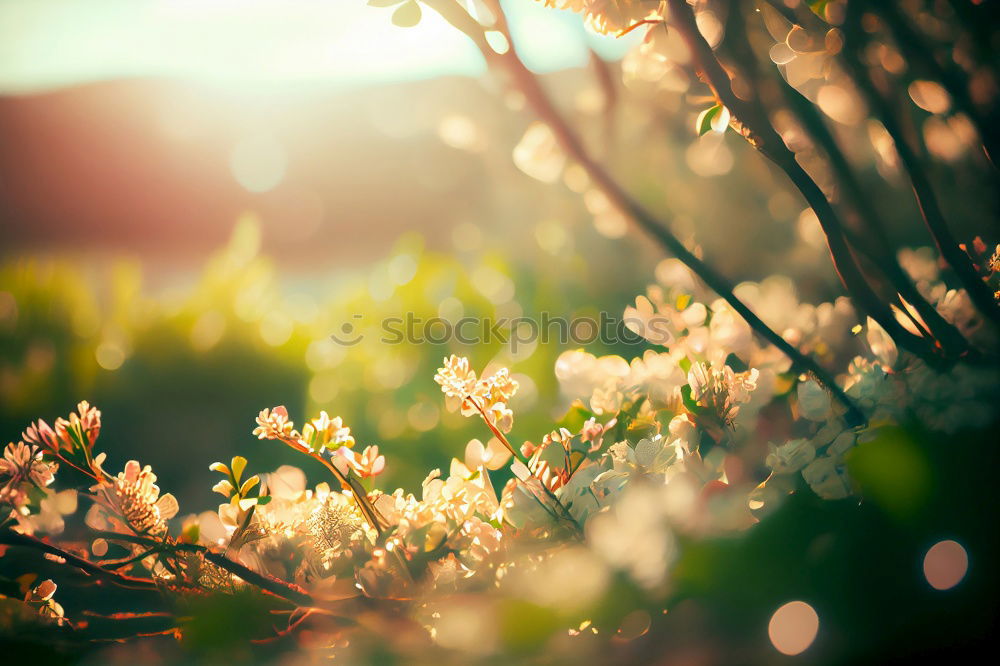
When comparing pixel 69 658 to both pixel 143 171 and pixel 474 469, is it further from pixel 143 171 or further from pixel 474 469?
pixel 143 171

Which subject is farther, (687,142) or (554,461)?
(687,142)

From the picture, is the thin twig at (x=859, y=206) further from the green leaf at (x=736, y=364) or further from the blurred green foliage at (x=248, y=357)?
the blurred green foliage at (x=248, y=357)

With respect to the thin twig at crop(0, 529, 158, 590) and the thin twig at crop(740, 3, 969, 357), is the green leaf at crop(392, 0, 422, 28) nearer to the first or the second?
the thin twig at crop(740, 3, 969, 357)

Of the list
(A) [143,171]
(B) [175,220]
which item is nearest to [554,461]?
(B) [175,220]

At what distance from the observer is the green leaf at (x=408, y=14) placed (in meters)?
0.35

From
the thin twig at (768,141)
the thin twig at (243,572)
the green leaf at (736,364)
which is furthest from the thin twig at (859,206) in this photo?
the thin twig at (243,572)

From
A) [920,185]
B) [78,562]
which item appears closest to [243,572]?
[78,562]

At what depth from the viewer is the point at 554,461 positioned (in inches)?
15.5

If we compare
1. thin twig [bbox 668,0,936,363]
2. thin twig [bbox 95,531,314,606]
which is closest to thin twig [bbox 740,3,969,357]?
thin twig [bbox 668,0,936,363]

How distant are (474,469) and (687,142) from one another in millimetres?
1249

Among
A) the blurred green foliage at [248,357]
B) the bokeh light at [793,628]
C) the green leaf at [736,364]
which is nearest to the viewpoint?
the bokeh light at [793,628]

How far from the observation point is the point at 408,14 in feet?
1.16

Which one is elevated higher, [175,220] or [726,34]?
[726,34]

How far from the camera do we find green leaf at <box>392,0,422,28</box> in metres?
0.35
